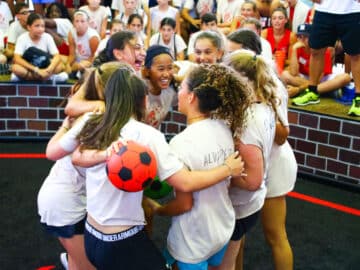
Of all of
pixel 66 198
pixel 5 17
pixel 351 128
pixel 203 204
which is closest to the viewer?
pixel 203 204

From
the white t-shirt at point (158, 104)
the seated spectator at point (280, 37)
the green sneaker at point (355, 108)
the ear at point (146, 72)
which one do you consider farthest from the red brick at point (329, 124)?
the ear at point (146, 72)

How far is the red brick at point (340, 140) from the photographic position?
5.24 metres

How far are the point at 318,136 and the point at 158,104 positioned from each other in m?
2.37

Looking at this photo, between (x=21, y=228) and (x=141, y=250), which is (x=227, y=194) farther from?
(x=21, y=228)

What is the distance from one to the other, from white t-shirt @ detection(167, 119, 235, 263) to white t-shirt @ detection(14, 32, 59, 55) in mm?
4599

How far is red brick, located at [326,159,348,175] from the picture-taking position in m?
5.32

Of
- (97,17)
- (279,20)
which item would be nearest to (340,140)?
(279,20)

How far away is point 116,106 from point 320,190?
3358 mm

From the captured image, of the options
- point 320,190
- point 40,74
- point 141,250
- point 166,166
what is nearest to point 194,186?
point 166,166

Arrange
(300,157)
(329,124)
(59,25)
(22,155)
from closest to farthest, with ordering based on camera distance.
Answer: (329,124) → (300,157) → (22,155) → (59,25)

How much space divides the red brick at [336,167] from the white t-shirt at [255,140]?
265cm

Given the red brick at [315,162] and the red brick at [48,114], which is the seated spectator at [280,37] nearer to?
the red brick at [315,162]

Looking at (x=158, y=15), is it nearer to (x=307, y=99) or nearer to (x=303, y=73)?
(x=303, y=73)

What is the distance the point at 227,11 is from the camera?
314 inches
